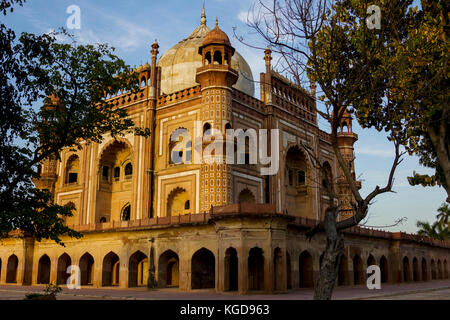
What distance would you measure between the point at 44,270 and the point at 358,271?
2073 cm

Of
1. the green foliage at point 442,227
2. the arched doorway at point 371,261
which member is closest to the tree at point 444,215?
the green foliage at point 442,227

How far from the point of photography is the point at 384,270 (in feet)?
105

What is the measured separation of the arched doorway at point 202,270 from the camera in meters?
22.2

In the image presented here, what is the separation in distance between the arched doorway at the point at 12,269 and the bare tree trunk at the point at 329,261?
89.8 ft

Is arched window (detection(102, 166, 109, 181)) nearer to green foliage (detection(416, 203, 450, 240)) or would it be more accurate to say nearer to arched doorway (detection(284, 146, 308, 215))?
arched doorway (detection(284, 146, 308, 215))

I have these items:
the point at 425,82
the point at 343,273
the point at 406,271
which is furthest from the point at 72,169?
the point at 425,82

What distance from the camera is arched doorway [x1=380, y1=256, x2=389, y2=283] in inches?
1248

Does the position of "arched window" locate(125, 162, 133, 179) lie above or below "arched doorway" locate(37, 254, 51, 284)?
above

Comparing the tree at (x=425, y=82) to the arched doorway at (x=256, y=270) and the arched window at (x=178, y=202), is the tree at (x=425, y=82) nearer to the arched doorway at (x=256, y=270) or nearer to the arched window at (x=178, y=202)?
the arched doorway at (x=256, y=270)

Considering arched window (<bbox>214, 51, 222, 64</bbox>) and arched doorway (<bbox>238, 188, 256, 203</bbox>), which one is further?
arched doorway (<bbox>238, 188, 256, 203</bbox>)

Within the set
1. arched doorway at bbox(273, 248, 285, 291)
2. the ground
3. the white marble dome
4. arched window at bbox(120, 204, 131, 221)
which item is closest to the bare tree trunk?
the ground

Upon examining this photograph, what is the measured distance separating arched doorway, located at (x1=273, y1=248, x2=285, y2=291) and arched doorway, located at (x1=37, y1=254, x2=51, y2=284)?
55.8 ft
